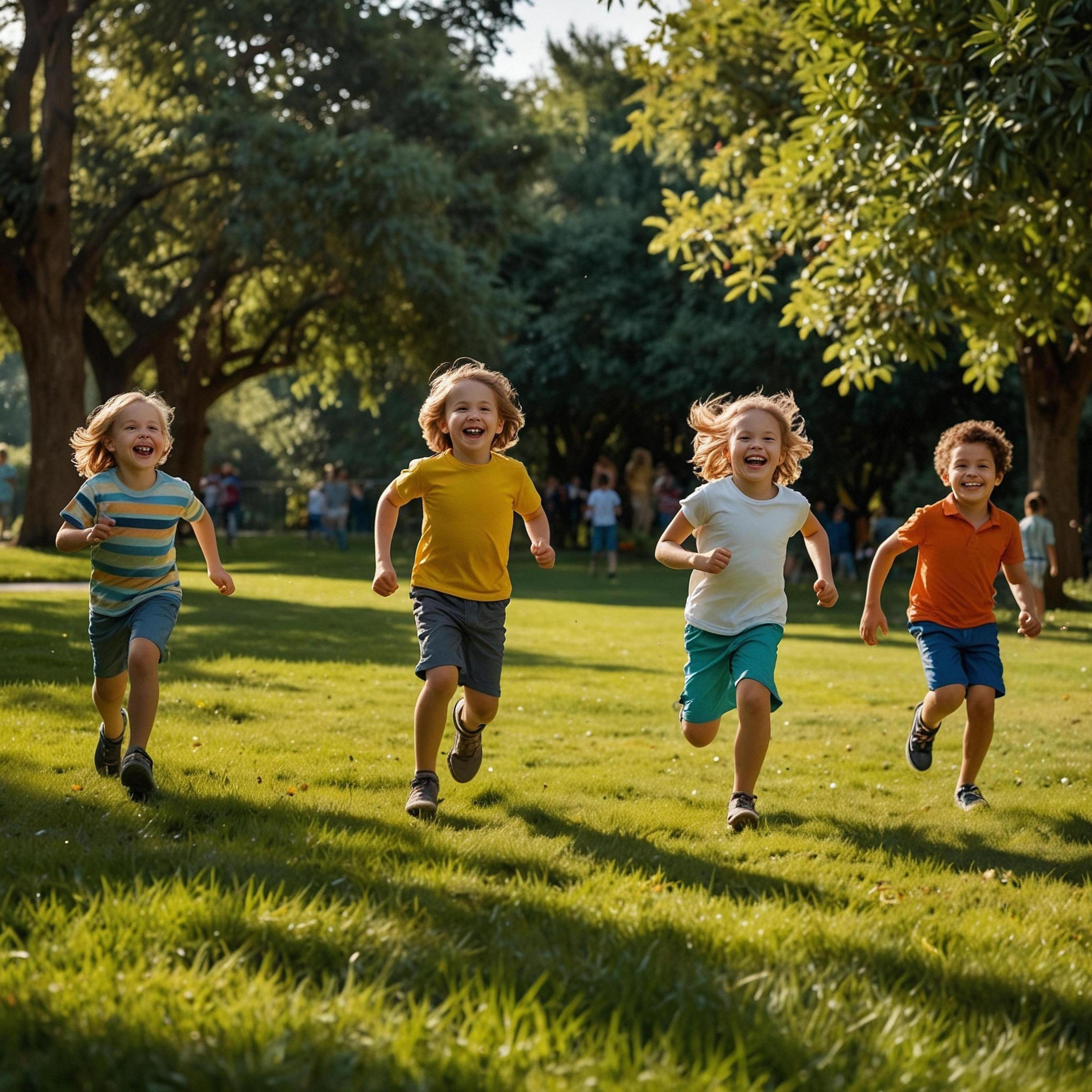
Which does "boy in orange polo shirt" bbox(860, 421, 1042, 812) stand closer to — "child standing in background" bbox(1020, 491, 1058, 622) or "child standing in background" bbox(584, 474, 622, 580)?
"child standing in background" bbox(1020, 491, 1058, 622)

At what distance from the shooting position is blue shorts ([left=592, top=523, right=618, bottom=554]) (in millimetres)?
26000

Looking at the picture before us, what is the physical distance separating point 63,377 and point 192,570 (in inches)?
188

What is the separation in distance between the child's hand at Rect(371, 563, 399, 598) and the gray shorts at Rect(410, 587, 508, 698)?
12 centimetres

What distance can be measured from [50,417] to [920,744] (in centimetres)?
1997

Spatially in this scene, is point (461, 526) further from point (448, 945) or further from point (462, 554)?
point (448, 945)

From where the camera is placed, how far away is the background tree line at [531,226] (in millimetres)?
11359

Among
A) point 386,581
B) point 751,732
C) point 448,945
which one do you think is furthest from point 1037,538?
point 448,945

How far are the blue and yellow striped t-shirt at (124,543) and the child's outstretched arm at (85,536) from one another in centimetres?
15

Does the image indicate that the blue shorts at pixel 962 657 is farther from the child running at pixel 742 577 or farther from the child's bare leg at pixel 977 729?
the child running at pixel 742 577

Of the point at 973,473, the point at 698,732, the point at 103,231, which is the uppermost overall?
the point at 103,231

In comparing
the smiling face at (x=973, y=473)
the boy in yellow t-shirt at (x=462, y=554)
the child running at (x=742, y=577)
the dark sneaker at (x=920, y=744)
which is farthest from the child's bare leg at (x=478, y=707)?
the smiling face at (x=973, y=473)

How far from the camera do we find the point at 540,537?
19.7ft

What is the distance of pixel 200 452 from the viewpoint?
31.9 meters

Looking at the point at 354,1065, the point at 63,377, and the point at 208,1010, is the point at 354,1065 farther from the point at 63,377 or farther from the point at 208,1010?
the point at 63,377
